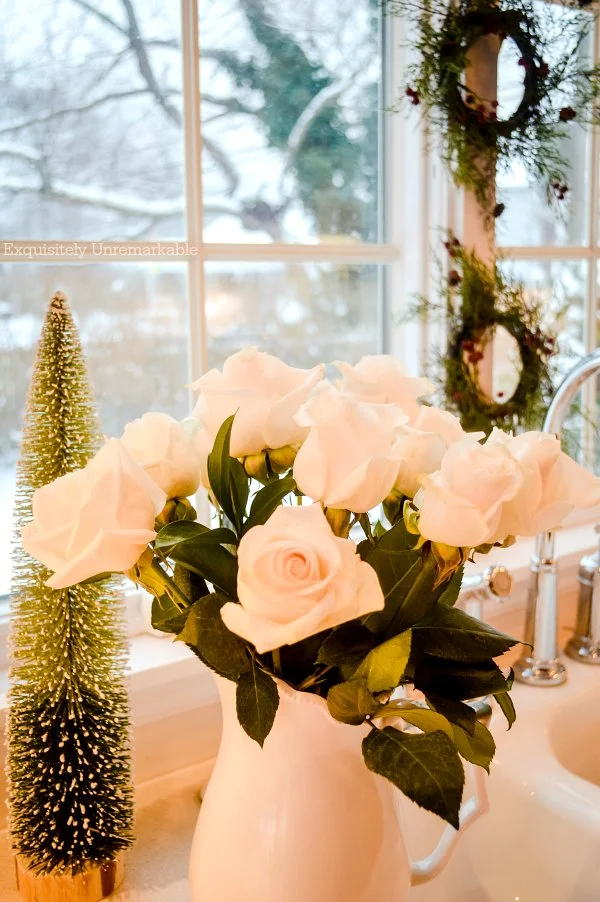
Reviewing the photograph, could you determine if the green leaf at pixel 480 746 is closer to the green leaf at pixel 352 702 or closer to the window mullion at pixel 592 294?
the green leaf at pixel 352 702

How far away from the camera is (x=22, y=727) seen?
0.75 m

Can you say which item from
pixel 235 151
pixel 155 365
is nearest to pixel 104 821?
pixel 155 365

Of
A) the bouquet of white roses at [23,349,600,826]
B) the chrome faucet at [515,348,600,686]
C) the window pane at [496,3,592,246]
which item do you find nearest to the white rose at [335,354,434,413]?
the bouquet of white roses at [23,349,600,826]

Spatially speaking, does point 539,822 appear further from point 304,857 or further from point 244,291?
point 244,291

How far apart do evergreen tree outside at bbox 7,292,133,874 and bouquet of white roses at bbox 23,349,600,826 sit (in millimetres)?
132

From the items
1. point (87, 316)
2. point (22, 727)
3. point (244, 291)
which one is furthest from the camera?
point (244, 291)

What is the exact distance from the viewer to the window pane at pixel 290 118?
1221 millimetres

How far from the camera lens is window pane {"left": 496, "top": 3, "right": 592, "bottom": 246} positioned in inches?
55.3

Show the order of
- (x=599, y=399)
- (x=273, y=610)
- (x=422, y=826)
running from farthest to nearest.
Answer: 1. (x=599, y=399)
2. (x=422, y=826)
3. (x=273, y=610)

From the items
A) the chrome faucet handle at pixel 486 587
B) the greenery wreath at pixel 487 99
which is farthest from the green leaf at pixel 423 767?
the greenery wreath at pixel 487 99

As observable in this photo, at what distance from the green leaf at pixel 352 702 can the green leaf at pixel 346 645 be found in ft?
0.05

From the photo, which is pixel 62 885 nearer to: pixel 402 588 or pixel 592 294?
pixel 402 588

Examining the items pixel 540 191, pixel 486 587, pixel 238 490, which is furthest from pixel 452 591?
pixel 540 191

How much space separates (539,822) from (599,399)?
1.05 m
